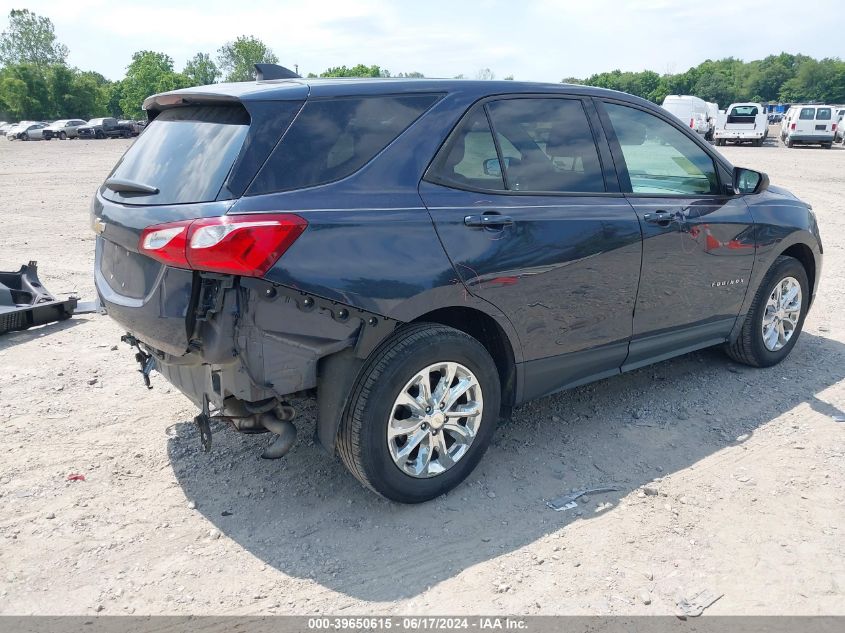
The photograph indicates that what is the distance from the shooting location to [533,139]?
3.76 m

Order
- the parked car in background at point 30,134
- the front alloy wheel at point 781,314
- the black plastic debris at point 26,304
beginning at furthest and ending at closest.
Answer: the parked car in background at point 30,134 → the black plastic debris at point 26,304 → the front alloy wheel at point 781,314

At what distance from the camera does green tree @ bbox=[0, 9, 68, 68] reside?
10581 centimetres

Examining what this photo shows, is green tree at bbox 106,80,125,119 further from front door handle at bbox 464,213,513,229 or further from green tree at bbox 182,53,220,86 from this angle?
front door handle at bbox 464,213,513,229

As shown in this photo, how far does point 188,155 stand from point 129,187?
1.18 ft

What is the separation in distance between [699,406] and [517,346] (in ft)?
5.61

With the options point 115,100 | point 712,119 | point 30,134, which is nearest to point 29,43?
point 115,100

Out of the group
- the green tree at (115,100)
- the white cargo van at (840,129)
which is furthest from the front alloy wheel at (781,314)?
the green tree at (115,100)

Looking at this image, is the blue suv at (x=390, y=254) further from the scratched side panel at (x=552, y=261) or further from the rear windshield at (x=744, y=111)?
the rear windshield at (x=744, y=111)

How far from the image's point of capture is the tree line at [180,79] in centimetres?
8731

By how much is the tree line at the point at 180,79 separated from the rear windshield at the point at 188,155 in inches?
3139

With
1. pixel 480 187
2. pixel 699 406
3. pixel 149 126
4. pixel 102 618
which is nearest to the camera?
pixel 102 618

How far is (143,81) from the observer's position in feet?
305

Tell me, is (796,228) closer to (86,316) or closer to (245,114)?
(245,114)

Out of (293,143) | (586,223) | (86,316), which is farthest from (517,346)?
(86,316)
